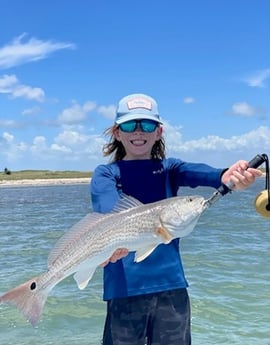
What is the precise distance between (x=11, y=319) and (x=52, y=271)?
489 centimetres

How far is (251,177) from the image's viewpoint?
341 cm

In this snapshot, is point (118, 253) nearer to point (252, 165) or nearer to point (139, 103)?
point (252, 165)

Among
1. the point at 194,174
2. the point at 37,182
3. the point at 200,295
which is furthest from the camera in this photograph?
the point at 37,182

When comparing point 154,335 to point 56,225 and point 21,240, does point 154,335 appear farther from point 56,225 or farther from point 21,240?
point 56,225

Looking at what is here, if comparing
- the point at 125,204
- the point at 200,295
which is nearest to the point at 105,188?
the point at 125,204

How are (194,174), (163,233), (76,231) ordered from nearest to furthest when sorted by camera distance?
(163,233) → (76,231) → (194,174)

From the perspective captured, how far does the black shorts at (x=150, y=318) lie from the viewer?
3760mm

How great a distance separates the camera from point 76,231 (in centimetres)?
343

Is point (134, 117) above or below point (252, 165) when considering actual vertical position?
above

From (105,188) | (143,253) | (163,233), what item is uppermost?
(105,188)

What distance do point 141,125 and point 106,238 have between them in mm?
958

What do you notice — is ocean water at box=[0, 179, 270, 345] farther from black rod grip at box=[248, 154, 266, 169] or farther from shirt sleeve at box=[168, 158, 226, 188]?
black rod grip at box=[248, 154, 266, 169]

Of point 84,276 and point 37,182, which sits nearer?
point 84,276

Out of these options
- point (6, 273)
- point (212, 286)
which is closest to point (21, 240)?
point (6, 273)
